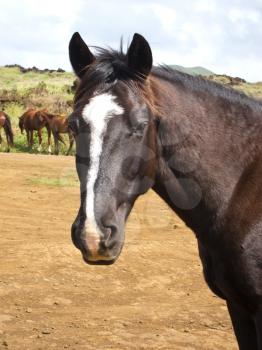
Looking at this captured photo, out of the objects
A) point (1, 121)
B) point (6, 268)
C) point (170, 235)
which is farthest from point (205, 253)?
point (1, 121)

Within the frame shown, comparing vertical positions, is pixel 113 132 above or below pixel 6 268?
above

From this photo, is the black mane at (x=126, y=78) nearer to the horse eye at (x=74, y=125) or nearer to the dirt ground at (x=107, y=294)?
the horse eye at (x=74, y=125)

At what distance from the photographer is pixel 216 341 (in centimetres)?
486

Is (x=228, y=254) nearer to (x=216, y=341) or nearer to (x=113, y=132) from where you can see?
(x=113, y=132)

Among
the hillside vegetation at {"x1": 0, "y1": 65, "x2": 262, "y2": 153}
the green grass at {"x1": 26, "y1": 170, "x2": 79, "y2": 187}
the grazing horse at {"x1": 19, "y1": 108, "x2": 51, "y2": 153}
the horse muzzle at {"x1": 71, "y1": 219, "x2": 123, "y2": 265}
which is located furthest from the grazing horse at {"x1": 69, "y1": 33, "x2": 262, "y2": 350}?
the grazing horse at {"x1": 19, "y1": 108, "x2": 51, "y2": 153}

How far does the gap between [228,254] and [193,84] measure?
953 millimetres

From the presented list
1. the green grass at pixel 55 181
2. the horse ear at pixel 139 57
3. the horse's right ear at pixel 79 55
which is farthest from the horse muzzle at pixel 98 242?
the green grass at pixel 55 181

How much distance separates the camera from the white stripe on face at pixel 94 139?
247 cm

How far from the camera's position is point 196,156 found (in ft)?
9.66

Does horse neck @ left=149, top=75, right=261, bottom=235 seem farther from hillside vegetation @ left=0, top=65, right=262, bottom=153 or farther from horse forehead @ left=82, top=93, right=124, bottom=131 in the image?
hillside vegetation @ left=0, top=65, right=262, bottom=153

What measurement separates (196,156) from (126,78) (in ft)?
1.81

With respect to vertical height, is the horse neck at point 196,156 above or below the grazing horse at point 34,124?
above

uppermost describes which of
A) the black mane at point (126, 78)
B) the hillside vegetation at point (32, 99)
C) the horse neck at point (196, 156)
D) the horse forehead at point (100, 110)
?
the black mane at point (126, 78)

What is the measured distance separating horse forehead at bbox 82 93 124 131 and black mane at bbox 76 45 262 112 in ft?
0.27
